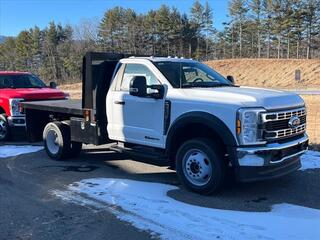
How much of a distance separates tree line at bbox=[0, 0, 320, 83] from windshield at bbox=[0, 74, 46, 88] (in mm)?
62631

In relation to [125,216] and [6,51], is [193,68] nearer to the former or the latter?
[125,216]

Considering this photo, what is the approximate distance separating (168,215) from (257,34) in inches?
3134

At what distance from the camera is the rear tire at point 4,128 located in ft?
38.4

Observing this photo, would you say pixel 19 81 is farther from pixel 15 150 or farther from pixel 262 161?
pixel 262 161

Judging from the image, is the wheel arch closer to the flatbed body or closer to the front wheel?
the front wheel

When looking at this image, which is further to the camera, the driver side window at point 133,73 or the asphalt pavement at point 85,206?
the driver side window at point 133,73

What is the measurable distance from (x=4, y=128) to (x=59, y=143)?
10.8ft

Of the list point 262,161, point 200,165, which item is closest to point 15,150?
point 200,165

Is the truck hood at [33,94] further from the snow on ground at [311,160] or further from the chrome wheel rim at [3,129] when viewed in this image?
the snow on ground at [311,160]

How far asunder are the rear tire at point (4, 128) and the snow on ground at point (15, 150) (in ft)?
2.54

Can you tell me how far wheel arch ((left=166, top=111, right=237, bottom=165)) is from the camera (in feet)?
20.5

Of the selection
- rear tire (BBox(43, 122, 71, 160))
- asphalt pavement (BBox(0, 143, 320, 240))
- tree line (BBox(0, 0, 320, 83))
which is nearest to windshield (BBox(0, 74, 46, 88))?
asphalt pavement (BBox(0, 143, 320, 240))

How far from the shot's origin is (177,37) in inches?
3492

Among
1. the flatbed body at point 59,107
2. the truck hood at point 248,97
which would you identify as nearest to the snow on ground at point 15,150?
the flatbed body at point 59,107
